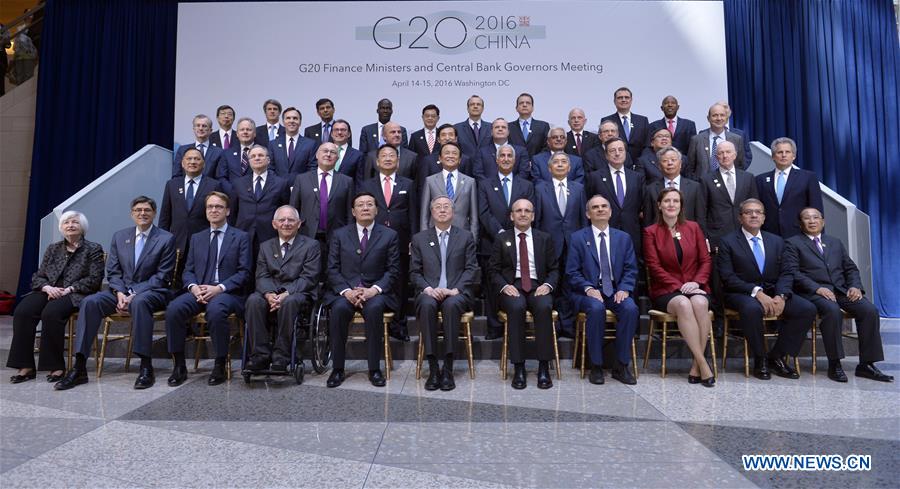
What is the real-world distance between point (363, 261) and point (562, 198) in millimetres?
1670

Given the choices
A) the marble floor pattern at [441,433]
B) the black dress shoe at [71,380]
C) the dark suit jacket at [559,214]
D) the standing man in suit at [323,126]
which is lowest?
the marble floor pattern at [441,433]

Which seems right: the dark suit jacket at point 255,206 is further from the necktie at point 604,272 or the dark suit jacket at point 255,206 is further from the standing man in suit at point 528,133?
the necktie at point 604,272

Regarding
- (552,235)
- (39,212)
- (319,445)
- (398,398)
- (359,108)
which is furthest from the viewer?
(39,212)

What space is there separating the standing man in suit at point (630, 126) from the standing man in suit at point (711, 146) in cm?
51

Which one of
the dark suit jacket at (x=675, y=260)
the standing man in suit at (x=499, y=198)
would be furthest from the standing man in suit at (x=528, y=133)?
the dark suit jacket at (x=675, y=260)

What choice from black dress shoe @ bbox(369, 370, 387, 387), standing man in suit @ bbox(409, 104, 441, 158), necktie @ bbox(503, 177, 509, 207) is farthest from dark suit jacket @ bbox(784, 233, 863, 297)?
standing man in suit @ bbox(409, 104, 441, 158)

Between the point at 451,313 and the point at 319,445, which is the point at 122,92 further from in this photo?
the point at 319,445

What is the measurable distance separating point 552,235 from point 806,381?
1.93 metres

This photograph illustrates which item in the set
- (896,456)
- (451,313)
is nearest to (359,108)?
(451,313)

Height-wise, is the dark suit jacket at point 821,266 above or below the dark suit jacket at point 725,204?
below

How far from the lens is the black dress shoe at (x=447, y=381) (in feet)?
10.8

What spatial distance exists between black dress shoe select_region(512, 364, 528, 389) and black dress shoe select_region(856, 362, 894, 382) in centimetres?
225

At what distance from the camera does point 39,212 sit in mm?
7281

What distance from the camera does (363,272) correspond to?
384cm
